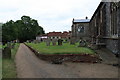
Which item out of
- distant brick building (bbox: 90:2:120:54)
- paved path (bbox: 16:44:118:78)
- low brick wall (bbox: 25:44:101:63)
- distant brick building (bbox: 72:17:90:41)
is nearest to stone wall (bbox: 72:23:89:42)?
distant brick building (bbox: 72:17:90:41)

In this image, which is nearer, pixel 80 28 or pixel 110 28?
pixel 110 28

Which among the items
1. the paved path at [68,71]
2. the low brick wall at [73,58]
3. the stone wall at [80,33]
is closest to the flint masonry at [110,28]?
the low brick wall at [73,58]

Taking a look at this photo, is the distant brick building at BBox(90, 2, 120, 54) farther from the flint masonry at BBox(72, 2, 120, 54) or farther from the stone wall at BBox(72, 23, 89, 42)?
the stone wall at BBox(72, 23, 89, 42)

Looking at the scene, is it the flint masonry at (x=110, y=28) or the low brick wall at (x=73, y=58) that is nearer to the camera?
the low brick wall at (x=73, y=58)

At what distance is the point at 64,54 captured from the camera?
33.3ft

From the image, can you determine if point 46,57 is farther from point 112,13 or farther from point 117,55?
point 112,13

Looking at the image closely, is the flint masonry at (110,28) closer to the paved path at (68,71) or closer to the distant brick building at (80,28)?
the paved path at (68,71)

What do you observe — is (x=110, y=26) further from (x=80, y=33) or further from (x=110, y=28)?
(x=80, y=33)

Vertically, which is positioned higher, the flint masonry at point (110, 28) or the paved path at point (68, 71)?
the flint masonry at point (110, 28)

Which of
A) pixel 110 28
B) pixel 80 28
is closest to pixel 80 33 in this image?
pixel 80 28

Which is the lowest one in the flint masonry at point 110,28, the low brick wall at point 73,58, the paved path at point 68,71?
the paved path at point 68,71

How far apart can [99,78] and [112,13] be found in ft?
33.2

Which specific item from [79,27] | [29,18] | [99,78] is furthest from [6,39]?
[29,18]

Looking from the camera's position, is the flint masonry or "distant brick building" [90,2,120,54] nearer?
the flint masonry
